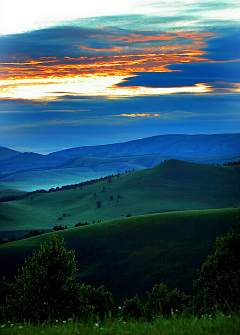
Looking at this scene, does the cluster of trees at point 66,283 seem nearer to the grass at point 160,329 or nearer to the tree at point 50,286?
the tree at point 50,286

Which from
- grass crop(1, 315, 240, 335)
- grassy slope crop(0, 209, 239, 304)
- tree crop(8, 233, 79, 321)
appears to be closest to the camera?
grass crop(1, 315, 240, 335)

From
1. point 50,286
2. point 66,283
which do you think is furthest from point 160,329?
point 66,283

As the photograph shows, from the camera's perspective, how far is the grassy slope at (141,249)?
211 feet

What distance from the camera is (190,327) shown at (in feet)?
28.2

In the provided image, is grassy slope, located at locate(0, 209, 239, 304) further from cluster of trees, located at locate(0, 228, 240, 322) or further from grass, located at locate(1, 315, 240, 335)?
grass, located at locate(1, 315, 240, 335)

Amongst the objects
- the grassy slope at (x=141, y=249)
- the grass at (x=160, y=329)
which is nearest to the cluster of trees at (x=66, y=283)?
the grass at (x=160, y=329)

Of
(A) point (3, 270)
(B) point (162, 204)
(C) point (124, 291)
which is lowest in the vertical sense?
(C) point (124, 291)

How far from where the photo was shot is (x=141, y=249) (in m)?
79.3

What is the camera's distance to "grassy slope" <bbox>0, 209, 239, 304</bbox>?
64.2 metres

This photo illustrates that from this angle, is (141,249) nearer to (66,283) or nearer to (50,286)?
(66,283)

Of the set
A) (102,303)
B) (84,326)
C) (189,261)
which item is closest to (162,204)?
(189,261)

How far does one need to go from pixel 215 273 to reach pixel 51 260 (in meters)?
19.0

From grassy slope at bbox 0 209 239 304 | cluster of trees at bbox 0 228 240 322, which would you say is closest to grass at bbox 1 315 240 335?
cluster of trees at bbox 0 228 240 322

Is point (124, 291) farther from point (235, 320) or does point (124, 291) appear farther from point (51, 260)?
point (235, 320)
